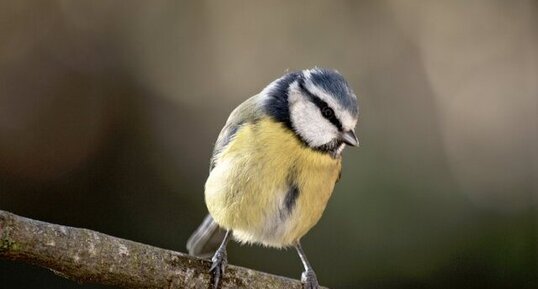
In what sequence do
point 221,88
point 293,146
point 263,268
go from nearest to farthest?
1. point 293,146
2. point 263,268
3. point 221,88

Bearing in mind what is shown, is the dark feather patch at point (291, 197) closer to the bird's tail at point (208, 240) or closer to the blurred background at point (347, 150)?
the bird's tail at point (208, 240)

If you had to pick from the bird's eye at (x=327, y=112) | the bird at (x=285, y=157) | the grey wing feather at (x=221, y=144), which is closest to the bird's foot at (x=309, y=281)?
the bird at (x=285, y=157)

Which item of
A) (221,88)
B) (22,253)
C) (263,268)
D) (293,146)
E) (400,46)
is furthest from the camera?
(400,46)

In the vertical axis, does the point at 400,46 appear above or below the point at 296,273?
above

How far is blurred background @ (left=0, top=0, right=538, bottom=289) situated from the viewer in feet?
9.89

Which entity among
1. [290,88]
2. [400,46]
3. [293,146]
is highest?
[400,46]

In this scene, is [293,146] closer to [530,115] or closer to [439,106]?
[439,106]

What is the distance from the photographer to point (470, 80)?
152 inches

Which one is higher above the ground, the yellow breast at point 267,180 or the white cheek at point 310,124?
the white cheek at point 310,124

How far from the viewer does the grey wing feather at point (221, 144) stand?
2.10 m

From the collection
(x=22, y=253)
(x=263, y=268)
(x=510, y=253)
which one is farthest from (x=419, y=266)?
(x=22, y=253)

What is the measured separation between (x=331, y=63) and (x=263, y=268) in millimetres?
1105

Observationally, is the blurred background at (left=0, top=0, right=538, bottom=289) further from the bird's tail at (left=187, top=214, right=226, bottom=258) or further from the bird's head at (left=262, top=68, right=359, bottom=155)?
the bird's head at (left=262, top=68, right=359, bottom=155)

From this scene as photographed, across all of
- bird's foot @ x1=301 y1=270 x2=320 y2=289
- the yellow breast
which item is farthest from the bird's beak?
bird's foot @ x1=301 y1=270 x2=320 y2=289
